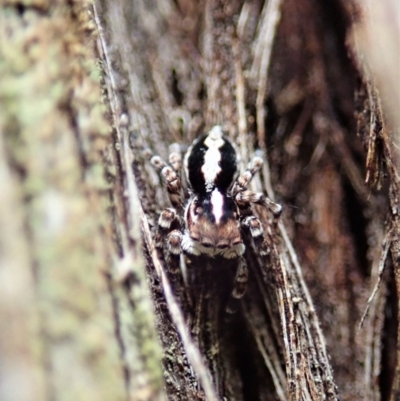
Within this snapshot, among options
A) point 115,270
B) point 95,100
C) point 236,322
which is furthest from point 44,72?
point 236,322

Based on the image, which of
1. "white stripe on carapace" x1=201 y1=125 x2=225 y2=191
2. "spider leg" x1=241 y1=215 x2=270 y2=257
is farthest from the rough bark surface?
"white stripe on carapace" x1=201 y1=125 x2=225 y2=191

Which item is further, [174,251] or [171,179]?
[171,179]

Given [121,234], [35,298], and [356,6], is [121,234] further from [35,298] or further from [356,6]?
[356,6]

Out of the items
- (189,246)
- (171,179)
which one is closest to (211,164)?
(171,179)

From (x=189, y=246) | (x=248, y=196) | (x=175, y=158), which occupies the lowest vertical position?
(x=189, y=246)

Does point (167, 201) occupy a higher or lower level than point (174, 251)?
higher

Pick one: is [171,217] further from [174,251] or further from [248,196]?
[248,196]

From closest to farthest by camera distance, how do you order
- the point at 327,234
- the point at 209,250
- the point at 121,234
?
the point at 121,234
the point at 209,250
the point at 327,234
